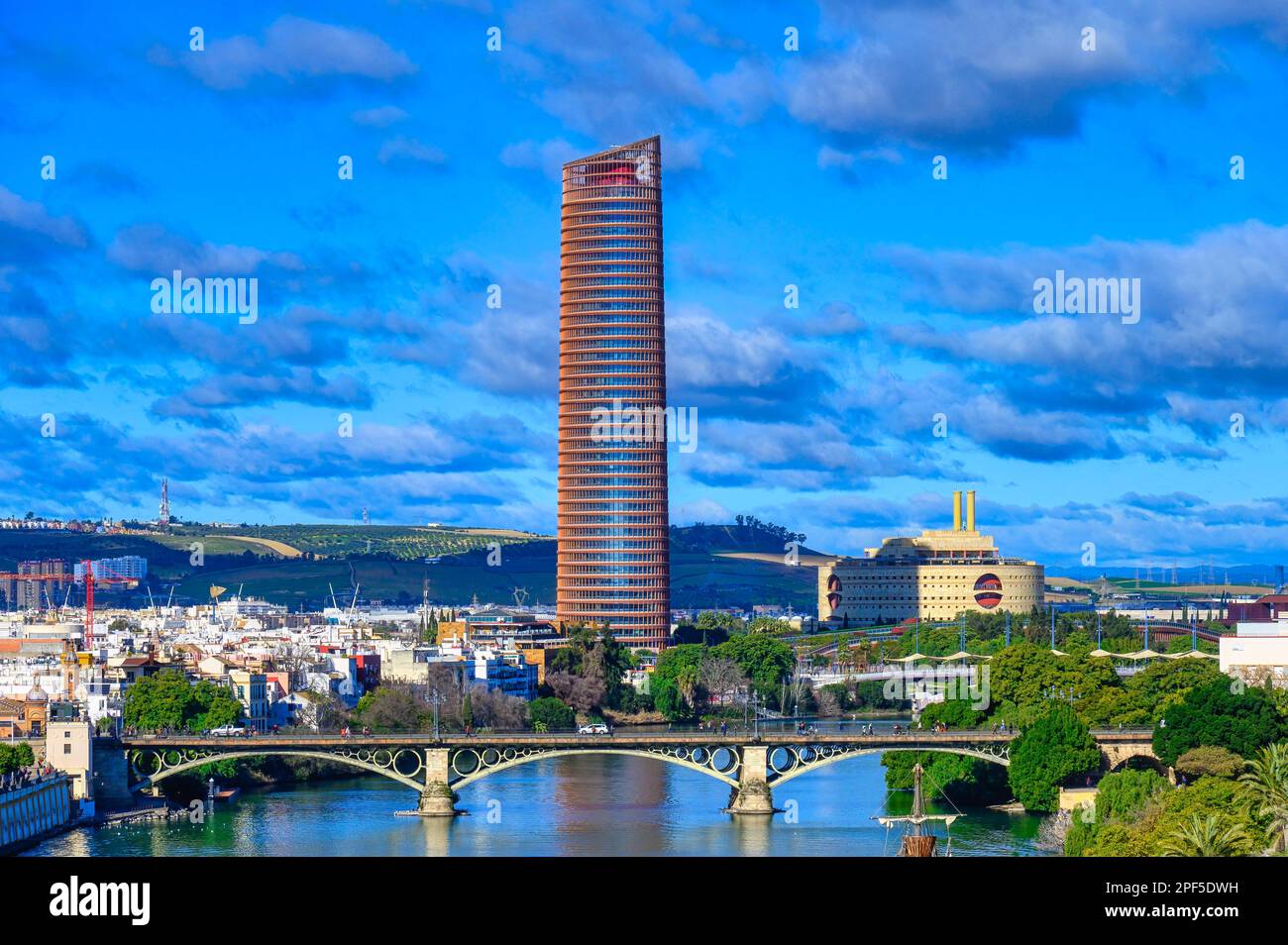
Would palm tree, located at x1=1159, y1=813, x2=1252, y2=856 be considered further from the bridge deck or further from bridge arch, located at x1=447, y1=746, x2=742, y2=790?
bridge arch, located at x1=447, y1=746, x2=742, y2=790

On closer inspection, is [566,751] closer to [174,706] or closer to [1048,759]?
[1048,759]

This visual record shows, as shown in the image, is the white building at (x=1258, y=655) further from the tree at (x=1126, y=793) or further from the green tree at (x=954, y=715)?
the tree at (x=1126, y=793)

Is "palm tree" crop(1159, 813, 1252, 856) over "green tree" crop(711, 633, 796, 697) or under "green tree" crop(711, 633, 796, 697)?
under

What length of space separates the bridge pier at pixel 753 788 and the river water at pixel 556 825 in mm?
810

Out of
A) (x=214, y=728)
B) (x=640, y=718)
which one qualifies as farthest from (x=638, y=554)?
(x=214, y=728)

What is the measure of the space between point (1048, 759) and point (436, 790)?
835 inches

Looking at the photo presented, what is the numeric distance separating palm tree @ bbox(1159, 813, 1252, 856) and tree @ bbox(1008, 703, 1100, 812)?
2987 cm

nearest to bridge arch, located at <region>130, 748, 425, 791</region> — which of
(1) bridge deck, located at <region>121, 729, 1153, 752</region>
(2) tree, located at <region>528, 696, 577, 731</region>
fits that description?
(1) bridge deck, located at <region>121, 729, 1153, 752</region>

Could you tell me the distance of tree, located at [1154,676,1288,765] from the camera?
75.8 meters

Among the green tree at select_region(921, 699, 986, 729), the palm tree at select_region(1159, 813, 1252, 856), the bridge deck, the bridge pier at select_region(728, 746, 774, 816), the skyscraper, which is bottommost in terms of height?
the bridge pier at select_region(728, 746, 774, 816)

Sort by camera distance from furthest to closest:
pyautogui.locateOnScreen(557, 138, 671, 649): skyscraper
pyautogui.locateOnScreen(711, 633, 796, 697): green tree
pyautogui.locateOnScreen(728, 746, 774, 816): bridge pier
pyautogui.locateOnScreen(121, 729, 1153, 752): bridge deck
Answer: pyautogui.locateOnScreen(557, 138, 671, 649): skyscraper → pyautogui.locateOnScreen(711, 633, 796, 697): green tree → pyautogui.locateOnScreen(121, 729, 1153, 752): bridge deck → pyautogui.locateOnScreen(728, 746, 774, 816): bridge pier

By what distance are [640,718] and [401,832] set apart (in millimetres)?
55798
